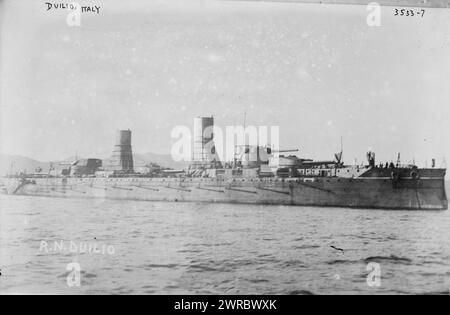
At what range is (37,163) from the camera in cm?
717

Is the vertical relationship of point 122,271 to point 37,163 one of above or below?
below

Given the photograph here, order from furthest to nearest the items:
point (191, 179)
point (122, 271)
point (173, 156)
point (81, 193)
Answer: point (81, 193) < point (191, 179) < point (173, 156) < point (122, 271)

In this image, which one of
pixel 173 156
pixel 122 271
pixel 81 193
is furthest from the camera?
pixel 81 193

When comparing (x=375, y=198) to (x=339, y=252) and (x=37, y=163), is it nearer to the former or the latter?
(x=339, y=252)

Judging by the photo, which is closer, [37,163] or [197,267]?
[197,267]

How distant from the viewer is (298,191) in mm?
12266

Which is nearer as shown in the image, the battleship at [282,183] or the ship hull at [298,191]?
the battleship at [282,183]

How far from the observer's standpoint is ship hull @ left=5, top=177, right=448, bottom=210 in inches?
457

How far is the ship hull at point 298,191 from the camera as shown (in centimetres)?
1160

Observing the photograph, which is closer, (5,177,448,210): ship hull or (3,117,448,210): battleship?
(3,117,448,210): battleship

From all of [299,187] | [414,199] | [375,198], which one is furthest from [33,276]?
[414,199]

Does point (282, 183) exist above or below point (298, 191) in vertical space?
above
